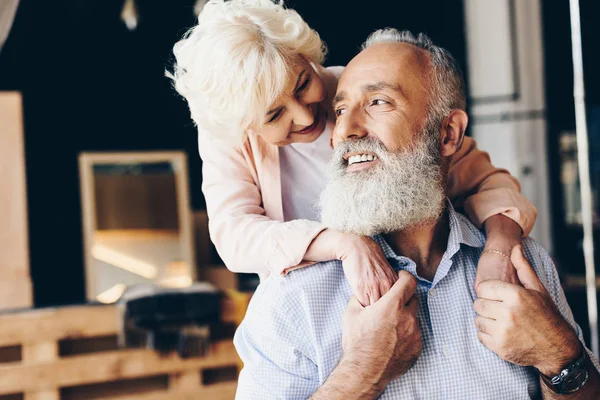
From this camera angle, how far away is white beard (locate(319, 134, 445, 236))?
5.14ft

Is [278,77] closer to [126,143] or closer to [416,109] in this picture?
[416,109]

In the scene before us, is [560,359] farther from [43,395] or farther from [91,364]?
[43,395]

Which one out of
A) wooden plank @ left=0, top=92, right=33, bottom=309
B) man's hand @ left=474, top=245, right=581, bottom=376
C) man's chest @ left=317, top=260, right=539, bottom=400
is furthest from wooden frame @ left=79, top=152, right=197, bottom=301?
man's hand @ left=474, top=245, right=581, bottom=376

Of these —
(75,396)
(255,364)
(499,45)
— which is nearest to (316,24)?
(499,45)

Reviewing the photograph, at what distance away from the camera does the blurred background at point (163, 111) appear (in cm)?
502

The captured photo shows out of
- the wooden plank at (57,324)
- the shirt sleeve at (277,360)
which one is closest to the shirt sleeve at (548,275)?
the shirt sleeve at (277,360)

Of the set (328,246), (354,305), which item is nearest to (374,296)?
(354,305)

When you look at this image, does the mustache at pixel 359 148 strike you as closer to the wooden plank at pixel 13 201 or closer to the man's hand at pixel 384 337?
the man's hand at pixel 384 337

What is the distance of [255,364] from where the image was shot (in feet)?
4.87

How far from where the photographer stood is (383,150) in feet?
5.28

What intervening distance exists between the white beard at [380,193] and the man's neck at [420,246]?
0.03 metres

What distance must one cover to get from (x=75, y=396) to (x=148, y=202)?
262 centimetres

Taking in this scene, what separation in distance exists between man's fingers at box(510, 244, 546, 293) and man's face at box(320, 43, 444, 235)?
0.73 feet

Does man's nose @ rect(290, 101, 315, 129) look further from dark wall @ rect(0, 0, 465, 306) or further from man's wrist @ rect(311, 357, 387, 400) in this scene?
dark wall @ rect(0, 0, 465, 306)
